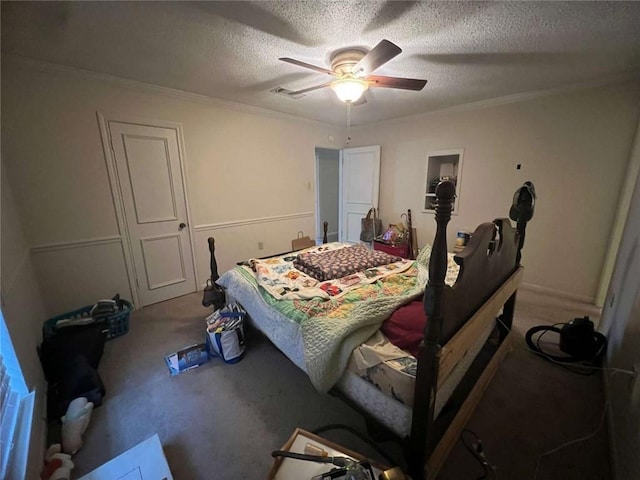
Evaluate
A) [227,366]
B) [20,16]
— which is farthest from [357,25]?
[227,366]

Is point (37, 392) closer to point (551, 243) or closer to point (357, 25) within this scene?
point (357, 25)

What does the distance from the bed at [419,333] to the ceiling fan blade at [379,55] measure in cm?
113

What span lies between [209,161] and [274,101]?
1.13 m

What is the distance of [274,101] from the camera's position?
10.5 ft

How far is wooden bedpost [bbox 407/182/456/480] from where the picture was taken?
85cm

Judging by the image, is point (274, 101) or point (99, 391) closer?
point (99, 391)

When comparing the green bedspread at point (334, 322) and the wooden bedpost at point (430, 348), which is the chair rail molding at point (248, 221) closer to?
the green bedspread at point (334, 322)

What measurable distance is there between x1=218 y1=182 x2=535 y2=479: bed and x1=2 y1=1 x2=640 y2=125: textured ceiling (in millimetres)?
1081

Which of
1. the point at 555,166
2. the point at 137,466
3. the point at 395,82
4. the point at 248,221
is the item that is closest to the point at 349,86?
the point at 395,82

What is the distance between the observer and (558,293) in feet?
9.75

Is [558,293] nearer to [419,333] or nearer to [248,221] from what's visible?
[419,333]

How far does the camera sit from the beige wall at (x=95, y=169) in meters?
2.14

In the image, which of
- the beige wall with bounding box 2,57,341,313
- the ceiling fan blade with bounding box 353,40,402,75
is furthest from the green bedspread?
the beige wall with bounding box 2,57,341,313

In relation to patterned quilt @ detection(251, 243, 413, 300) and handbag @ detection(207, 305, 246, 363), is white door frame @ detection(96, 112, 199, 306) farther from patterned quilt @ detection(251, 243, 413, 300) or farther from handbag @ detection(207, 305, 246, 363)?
patterned quilt @ detection(251, 243, 413, 300)
